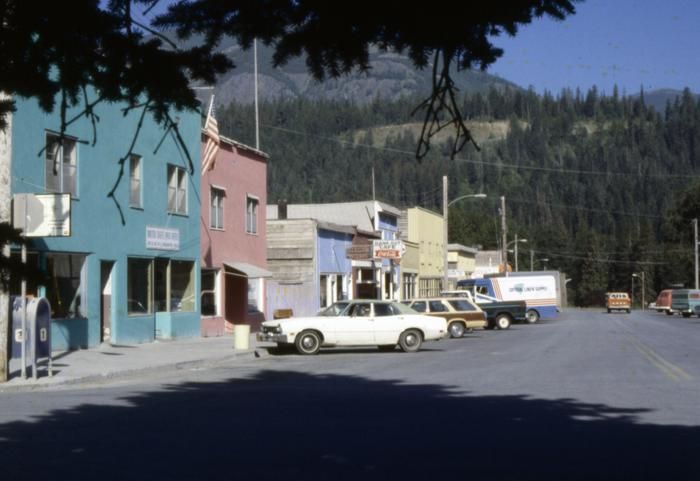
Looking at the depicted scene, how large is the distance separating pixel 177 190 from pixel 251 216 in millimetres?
7025

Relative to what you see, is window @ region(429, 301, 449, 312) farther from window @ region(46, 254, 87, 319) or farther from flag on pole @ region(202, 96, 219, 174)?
window @ region(46, 254, 87, 319)

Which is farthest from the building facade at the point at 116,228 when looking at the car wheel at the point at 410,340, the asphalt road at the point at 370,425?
the car wheel at the point at 410,340

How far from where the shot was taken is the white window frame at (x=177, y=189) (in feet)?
102

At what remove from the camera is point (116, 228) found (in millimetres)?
27781

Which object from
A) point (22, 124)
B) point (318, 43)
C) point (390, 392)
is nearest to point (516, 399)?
point (390, 392)

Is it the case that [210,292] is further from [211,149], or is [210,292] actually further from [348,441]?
[348,441]

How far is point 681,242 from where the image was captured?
435 feet

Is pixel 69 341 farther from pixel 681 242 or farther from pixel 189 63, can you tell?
pixel 681 242

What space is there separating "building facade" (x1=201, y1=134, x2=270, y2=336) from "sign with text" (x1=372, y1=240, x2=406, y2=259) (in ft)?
24.4

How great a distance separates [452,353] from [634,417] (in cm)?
1413

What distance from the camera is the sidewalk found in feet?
59.0

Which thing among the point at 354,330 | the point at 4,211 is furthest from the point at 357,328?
the point at 4,211

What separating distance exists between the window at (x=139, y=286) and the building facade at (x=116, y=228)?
30 millimetres

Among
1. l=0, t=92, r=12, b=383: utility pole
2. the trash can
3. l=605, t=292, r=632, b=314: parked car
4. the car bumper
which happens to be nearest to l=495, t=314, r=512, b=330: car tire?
the trash can
